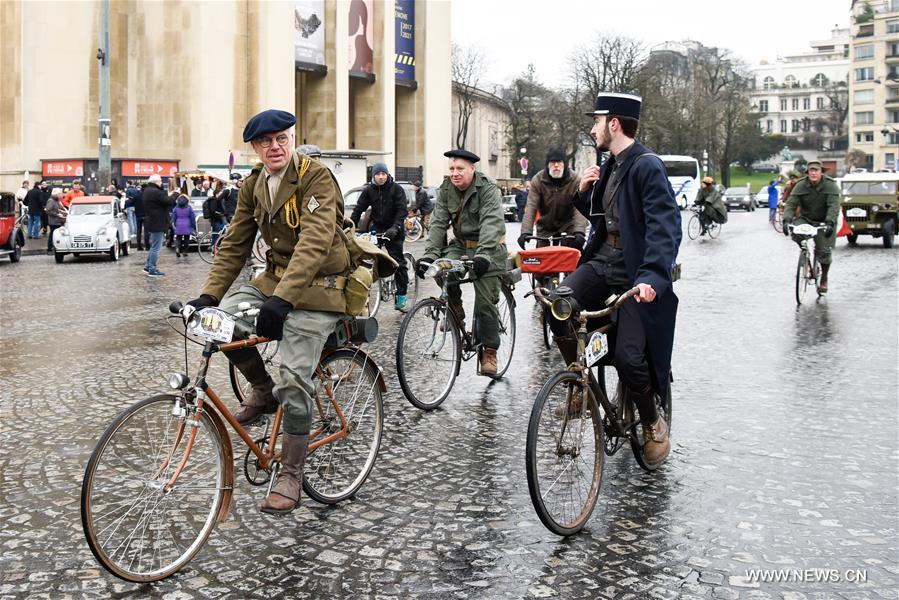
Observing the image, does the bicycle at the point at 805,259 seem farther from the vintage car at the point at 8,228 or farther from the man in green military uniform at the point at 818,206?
the vintage car at the point at 8,228

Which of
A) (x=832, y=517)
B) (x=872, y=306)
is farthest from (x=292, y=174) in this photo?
(x=872, y=306)

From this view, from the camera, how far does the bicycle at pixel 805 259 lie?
45.8 feet

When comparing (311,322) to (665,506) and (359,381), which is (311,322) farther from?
(665,506)

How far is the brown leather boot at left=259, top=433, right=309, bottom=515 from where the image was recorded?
470cm

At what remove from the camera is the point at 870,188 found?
2902 centimetres

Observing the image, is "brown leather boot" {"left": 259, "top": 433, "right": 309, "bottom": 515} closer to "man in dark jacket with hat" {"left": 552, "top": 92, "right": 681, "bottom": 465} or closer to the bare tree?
"man in dark jacket with hat" {"left": 552, "top": 92, "right": 681, "bottom": 465}

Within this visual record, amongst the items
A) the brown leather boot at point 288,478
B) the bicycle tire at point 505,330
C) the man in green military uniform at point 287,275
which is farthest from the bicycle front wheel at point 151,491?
the bicycle tire at point 505,330

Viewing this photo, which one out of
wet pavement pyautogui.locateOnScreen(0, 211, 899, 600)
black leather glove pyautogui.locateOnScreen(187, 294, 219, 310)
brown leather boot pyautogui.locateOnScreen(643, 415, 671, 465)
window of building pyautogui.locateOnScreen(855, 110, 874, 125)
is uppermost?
window of building pyautogui.locateOnScreen(855, 110, 874, 125)

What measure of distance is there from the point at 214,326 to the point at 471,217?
441 centimetres

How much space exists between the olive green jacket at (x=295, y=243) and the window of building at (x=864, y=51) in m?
137

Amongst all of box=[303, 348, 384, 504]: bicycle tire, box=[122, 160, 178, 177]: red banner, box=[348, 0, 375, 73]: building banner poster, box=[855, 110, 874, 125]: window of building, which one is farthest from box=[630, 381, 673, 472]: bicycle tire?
box=[855, 110, 874, 125]: window of building

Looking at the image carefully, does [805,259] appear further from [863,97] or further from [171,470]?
[863,97]

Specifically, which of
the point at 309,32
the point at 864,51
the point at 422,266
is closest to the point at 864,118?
the point at 864,51

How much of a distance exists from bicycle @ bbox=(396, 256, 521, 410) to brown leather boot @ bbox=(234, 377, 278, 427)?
2174 millimetres
